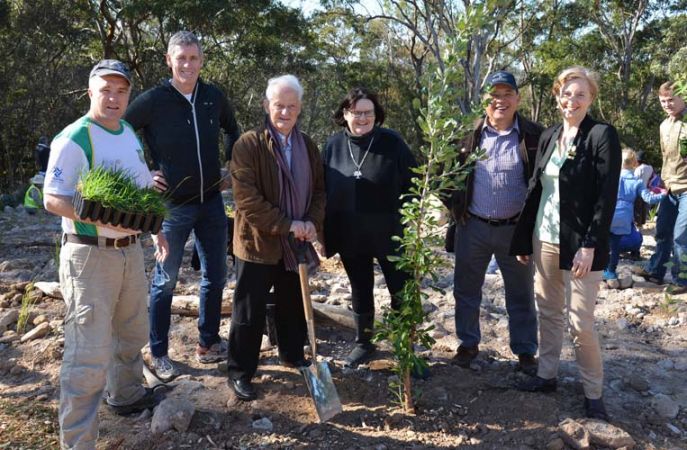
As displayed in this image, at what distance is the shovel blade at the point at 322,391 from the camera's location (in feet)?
10.4

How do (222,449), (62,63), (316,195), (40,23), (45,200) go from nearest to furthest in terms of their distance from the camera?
(45,200) → (222,449) → (316,195) → (40,23) → (62,63)

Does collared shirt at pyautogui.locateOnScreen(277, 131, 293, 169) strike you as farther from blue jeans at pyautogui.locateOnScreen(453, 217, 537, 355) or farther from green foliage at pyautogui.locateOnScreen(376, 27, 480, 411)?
blue jeans at pyautogui.locateOnScreen(453, 217, 537, 355)

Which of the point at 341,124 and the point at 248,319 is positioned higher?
the point at 341,124

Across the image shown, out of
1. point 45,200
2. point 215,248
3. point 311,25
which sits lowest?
point 215,248

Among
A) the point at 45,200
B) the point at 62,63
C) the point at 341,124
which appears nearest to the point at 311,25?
the point at 62,63

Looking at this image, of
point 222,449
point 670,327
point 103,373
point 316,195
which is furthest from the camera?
point 670,327

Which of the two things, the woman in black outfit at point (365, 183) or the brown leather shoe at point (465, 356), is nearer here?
the woman in black outfit at point (365, 183)

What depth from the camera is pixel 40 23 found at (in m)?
15.8

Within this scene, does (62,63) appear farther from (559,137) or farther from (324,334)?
(559,137)

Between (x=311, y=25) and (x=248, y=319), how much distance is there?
677 inches

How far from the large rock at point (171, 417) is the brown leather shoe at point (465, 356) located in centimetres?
182

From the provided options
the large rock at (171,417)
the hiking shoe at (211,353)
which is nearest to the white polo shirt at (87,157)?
the large rock at (171,417)

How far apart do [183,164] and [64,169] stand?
98cm

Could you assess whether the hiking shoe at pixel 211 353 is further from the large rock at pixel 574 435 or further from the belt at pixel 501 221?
the large rock at pixel 574 435
